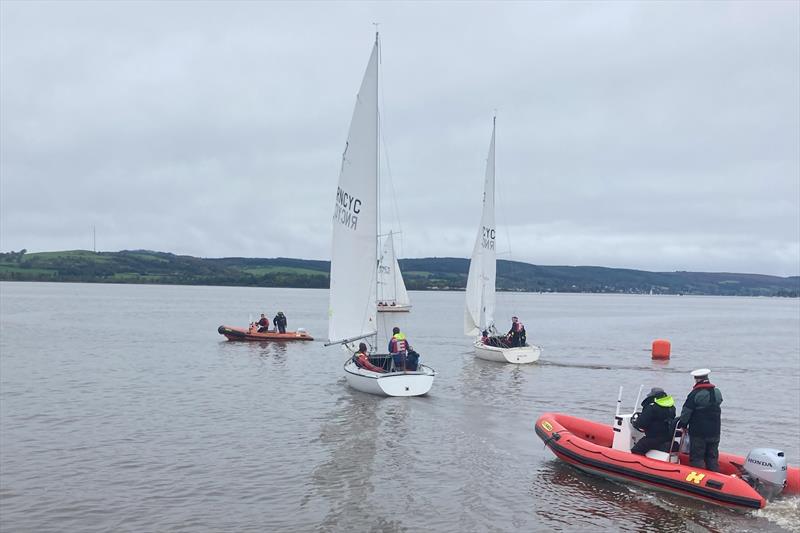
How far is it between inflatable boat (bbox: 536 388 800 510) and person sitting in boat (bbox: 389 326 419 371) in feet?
25.6

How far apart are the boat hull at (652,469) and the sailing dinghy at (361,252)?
297 inches

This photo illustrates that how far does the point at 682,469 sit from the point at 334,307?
565 inches

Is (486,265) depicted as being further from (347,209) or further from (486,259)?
(347,209)

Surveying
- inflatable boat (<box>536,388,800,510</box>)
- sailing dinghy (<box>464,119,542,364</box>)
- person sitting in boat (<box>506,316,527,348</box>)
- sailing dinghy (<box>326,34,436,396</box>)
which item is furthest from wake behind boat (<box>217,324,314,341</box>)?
inflatable boat (<box>536,388,800,510</box>)

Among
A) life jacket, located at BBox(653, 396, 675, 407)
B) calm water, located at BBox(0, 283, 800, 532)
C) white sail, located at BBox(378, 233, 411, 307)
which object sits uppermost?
white sail, located at BBox(378, 233, 411, 307)

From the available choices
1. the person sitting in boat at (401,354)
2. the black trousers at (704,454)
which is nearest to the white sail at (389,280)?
the person sitting in boat at (401,354)

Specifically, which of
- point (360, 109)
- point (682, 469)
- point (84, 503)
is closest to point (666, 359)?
point (360, 109)

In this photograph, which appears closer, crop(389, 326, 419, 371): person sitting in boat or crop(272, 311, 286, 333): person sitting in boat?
crop(389, 326, 419, 371): person sitting in boat

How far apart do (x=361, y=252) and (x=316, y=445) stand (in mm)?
8667

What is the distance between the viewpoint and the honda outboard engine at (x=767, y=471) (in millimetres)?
12203

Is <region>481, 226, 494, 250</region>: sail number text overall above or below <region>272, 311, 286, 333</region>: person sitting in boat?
above

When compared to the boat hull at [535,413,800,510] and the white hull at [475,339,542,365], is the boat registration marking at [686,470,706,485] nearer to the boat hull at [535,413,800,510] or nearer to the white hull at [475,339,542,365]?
the boat hull at [535,413,800,510]

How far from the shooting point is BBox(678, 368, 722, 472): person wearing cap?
12.4 metres

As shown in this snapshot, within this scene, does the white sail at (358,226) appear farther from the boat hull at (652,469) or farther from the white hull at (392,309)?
the white hull at (392,309)
